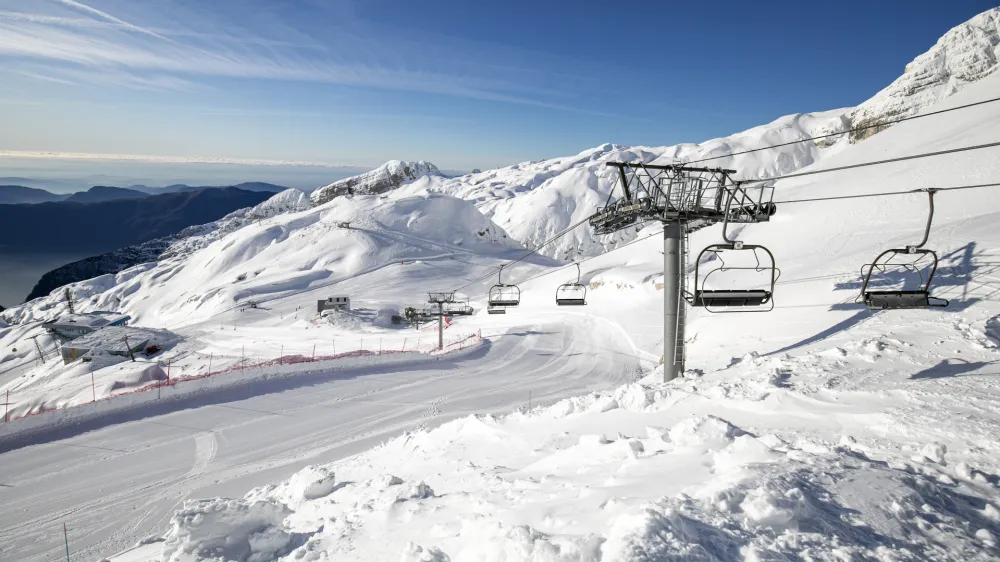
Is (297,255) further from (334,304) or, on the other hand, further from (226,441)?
(226,441)

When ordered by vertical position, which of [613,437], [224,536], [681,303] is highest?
[681,303]

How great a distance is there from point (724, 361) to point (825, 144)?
555ft

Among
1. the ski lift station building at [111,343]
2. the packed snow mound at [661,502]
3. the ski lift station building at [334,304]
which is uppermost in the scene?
the packed snow mound at [661,502]

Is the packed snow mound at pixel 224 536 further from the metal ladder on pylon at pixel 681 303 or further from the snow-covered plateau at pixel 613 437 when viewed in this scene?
the metal ladder on pylon at pixel 681 303

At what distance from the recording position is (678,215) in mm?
12344

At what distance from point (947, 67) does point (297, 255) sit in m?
124

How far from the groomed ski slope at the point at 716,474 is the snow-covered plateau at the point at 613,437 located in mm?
38

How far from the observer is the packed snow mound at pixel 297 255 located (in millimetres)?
66625

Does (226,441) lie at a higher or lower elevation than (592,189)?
lower

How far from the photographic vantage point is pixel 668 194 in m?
12.2

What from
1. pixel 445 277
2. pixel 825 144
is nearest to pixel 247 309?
pixel 445 277

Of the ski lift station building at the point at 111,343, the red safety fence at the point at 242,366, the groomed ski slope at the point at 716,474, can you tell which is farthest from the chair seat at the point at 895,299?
the ski lift station building at the point at 111,343

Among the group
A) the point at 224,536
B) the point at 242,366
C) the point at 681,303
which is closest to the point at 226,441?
the point at 242,366

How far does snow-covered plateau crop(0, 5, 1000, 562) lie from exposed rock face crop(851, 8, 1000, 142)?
69718mm
